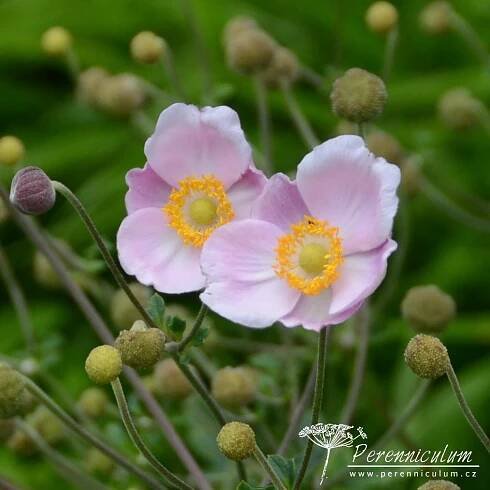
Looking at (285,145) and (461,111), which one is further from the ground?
(461,111)

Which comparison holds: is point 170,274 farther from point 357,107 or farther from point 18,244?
point 18,244

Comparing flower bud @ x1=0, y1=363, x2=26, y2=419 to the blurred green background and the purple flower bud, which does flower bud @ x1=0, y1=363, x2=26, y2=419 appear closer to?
the purple flower bud

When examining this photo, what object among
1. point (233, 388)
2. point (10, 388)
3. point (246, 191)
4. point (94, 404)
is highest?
point (246, 191)

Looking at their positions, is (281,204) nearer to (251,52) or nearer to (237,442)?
(237,442)

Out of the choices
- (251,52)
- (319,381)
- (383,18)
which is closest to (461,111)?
(383,18)

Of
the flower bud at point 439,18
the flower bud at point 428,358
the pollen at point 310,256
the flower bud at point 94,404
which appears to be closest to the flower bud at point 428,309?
the pollen at point 310,256

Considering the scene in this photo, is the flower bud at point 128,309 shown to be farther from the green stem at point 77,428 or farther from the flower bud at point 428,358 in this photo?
the flower bud at point 428,358
